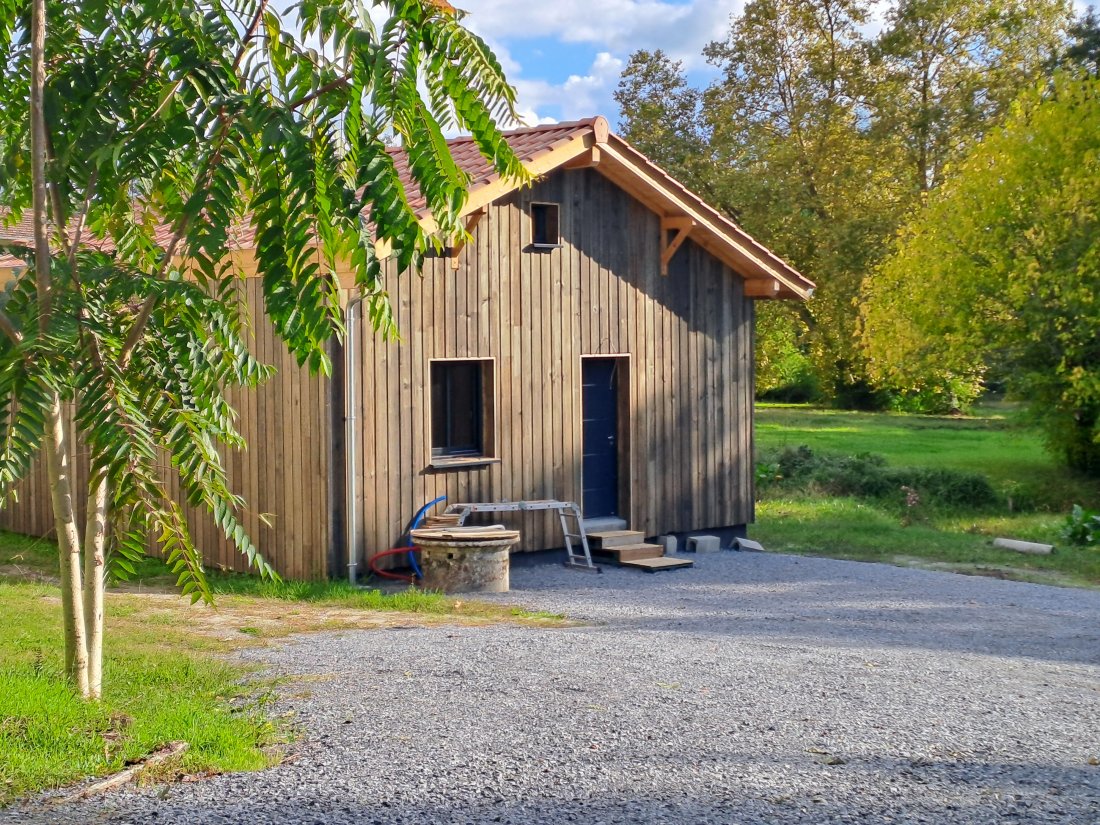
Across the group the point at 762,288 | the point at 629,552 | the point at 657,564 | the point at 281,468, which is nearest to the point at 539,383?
the point at 629,552

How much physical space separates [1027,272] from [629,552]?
12.8 m

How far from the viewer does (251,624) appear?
10398 mm

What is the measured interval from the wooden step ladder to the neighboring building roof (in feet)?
9.94

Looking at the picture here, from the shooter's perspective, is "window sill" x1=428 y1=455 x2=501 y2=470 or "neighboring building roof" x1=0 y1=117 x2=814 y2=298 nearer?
"neighboring building roof" x1=0 y1=117 x2=814 y2=298

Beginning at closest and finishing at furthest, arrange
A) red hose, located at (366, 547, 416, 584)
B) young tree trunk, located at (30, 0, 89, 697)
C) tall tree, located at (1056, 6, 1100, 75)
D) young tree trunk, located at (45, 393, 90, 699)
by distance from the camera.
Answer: young tree trunk, located at (30, 0, 89, 697) → young tree trunk, located at (45, 393, 90, 699) → red hose, located at (366, 547, 416, 584) → tall tree, located at (1056, 6, 1100, 75)

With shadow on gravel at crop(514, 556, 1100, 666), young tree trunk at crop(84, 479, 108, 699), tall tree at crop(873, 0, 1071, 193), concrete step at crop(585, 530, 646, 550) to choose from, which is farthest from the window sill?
tall tree at crop(873, 0, 1071, 193)

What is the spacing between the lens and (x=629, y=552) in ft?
47.6

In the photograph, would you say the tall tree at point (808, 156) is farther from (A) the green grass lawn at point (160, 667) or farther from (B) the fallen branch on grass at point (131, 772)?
(B) the fallen branch on grass at point (131, 772)

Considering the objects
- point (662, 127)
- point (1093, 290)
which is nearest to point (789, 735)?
point (1093, 290)

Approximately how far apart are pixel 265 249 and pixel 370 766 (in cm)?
235

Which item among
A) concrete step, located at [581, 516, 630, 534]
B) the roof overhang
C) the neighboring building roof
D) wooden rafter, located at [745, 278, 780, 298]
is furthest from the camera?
wooden rafter, located at [745, 278, 780, 298]

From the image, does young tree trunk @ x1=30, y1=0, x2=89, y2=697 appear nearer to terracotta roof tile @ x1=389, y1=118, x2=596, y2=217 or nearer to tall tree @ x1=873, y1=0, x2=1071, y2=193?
terracotta roof tile @ x1=389, y1=118, x2=596, y2=217

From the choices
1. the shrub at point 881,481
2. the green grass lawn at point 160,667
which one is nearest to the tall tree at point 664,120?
the shrub at point 881,481

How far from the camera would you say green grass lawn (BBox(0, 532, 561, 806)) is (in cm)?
551
